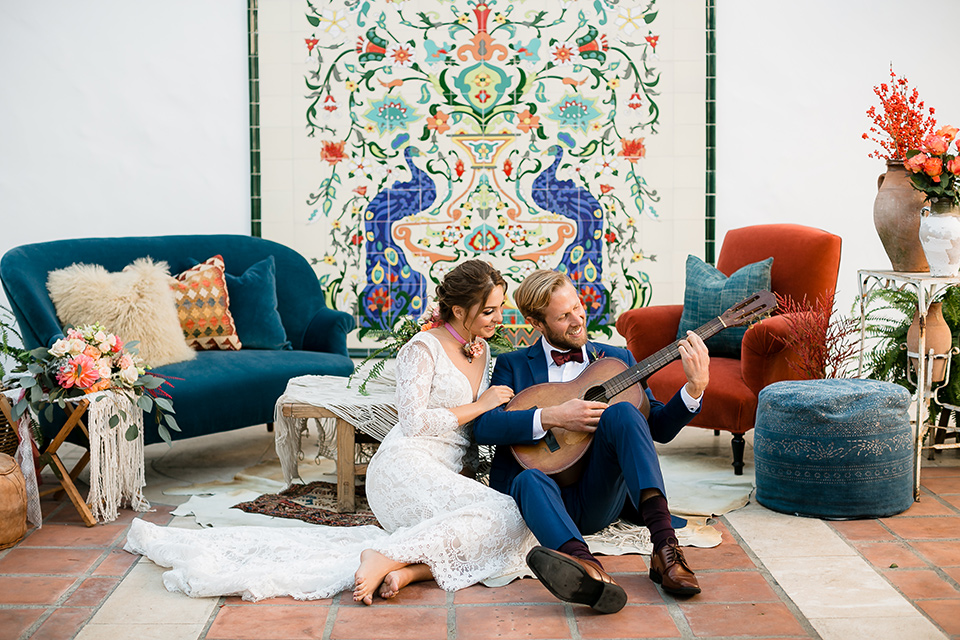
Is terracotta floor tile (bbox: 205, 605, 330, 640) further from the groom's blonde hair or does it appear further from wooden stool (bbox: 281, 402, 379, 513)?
the groom's blonde hair

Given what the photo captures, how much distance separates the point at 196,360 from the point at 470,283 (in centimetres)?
158

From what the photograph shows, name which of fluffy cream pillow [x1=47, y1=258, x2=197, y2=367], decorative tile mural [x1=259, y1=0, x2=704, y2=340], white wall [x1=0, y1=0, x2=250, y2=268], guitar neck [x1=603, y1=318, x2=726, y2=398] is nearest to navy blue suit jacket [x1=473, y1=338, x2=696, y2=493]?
guitar neck [x1=603, y1=318, x2=726, y2=398]

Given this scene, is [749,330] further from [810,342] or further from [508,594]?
[508,594]

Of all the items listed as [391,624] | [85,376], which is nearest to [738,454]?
[391,624]

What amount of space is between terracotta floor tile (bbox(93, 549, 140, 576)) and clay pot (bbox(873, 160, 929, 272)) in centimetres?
294

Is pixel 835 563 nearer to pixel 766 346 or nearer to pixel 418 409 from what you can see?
pixel 766 346

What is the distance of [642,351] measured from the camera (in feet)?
13.5

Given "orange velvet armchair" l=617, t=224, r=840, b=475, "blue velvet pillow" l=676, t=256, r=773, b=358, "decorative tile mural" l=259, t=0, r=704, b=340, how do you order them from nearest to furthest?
"orange velvet armchair" l=617, t=224, r=840, b=475
"blue velvet pillow" l=676, t=256, r=773, b=358
"decorative tile mural" l=259, t=0, r=704, b=340

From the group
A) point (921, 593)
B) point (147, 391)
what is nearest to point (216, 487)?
point (147, 391)

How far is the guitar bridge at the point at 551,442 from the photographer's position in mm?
2633

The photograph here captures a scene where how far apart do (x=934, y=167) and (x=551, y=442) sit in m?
1.77

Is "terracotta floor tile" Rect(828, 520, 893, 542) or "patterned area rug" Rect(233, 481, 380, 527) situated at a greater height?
"terracotta floor tile" Rect(828, 520, 893, 542)

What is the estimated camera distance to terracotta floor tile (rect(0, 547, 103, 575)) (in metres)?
2.69

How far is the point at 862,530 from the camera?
2.95 meters
